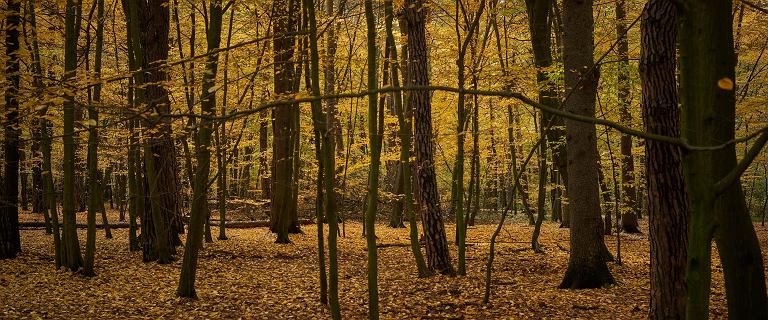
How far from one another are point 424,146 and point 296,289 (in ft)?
10.6

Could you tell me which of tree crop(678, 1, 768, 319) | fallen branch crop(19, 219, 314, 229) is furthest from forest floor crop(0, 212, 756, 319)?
fallen branch crop(19, 219, 314, 229)

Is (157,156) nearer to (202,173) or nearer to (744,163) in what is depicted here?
(202,173)

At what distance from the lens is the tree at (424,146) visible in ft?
29.7

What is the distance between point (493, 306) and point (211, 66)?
5.14 m

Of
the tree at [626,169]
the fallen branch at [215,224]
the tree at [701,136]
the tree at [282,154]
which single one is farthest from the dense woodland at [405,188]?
the fallen branch at [215,224]

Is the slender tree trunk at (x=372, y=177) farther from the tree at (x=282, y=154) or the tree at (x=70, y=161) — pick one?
the tree at (x=282, y=154)

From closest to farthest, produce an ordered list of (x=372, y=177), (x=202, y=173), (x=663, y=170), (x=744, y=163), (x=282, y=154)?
(x=744, y=163) < (x=663, y=170) < (x=372, y=177) < (x=202, y=173) < (x=282, y=154)

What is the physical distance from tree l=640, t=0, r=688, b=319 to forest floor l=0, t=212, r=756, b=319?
1.78m

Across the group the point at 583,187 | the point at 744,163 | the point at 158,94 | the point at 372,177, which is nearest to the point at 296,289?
the point at 372,177

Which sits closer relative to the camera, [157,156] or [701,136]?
[701,136]

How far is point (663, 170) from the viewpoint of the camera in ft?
14.7

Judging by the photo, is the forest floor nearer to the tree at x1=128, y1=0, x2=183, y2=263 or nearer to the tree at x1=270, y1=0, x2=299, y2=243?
the tree at x1=128, y1=0, x2=183, y2=263

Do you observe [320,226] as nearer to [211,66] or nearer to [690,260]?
[211,66]

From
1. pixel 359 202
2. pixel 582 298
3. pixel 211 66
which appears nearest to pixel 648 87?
pixel 582 298
